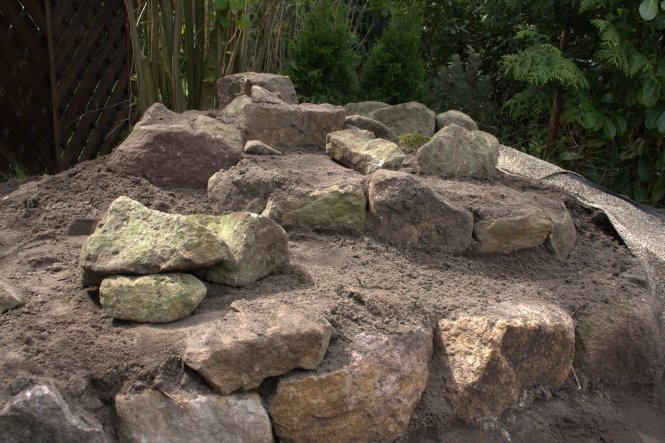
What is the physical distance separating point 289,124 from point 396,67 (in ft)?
5.87

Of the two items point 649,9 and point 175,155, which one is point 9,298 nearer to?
point 175,155

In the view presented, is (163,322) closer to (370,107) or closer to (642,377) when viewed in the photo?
(642,377)

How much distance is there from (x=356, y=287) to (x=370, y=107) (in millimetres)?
2261

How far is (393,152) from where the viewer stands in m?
3.40

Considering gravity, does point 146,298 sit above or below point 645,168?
above

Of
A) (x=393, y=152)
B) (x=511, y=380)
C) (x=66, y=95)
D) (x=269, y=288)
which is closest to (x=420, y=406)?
(x=511, y=380)

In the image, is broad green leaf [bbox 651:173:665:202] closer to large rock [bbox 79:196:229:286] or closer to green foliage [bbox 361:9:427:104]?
green foliage [bbox 361:9:427:104]

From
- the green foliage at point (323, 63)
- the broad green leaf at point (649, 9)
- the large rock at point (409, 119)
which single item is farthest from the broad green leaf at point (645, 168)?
the green foliage at point (323, 63)

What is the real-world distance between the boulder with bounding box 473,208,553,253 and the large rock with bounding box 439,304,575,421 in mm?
466

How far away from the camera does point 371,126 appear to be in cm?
398

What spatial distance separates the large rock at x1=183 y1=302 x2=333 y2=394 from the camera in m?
2.11

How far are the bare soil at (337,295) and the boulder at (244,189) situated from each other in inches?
3.4

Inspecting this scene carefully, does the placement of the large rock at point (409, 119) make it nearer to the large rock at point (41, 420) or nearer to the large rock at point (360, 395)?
the large rock at point (360, 395)

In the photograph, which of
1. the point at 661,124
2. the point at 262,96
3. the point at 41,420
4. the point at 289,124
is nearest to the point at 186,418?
the point at 41,420
